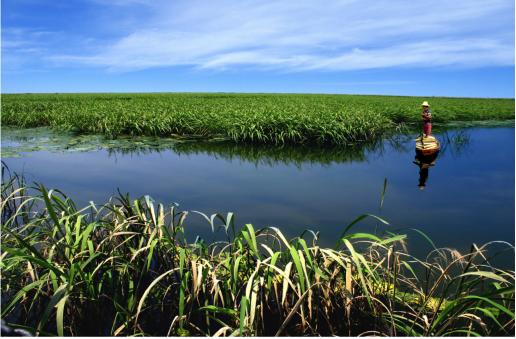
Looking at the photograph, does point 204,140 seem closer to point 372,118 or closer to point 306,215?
point 372,118

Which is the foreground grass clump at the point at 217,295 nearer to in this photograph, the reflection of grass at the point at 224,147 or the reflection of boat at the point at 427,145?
the reflection of grass at the point at 224,147

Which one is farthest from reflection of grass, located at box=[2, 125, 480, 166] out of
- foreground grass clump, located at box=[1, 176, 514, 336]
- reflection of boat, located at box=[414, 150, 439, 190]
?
foreground grass clump, located at box=[1, 176, 514, 336]

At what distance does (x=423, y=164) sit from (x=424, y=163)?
0.52 ft

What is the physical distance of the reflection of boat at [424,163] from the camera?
7886 mm

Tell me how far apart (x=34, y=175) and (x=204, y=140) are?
18.9 feet

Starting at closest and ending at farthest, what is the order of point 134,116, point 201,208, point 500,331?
1. point 500,331
2. point 201,208
3. point 134,116

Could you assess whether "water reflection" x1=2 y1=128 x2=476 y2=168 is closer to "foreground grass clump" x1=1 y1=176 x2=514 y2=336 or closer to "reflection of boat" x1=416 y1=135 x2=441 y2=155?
"reflection of boat" x1=416 y1=135 x2=441 y2=155

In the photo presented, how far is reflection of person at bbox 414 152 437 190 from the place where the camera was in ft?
25.3

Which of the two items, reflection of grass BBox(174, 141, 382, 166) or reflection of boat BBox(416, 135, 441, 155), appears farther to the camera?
reflection of boat BBox(416, 135, 441, 155)

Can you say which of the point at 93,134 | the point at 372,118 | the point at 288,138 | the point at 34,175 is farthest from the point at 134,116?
the point at 372,118

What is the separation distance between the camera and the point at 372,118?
46.5 ft

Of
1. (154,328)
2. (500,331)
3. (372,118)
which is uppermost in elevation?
(372,118)

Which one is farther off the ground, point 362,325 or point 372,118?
point 372,118

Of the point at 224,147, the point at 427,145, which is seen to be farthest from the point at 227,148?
the point at 427,145
